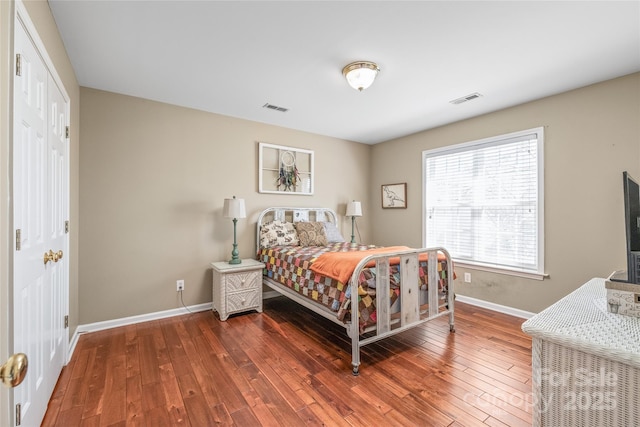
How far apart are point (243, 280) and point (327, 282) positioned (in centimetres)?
126

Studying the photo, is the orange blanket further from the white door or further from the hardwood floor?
the white door

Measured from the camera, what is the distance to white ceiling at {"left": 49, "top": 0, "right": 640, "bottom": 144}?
1776 millimetres

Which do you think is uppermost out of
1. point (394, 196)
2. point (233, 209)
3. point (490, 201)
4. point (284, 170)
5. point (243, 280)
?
point (284, 170)

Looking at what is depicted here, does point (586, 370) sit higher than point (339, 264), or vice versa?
point (339, 264)

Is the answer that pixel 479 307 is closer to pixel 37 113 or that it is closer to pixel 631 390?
pixel 631 390

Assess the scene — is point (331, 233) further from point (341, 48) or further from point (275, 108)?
point (341, 48)

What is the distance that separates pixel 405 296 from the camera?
2.36 metres

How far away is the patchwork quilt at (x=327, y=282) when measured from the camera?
218 centimetres

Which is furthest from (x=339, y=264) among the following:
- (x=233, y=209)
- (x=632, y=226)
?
(x=632, y=226)

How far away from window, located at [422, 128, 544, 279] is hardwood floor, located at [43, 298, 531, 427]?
0.92 meters

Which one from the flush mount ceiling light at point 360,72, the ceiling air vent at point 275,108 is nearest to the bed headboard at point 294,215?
the ceiling air vent at point 275,108

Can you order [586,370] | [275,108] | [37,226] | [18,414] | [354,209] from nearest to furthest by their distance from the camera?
1. [586,370]
2. [18,414]
3. [37,226]
4. [275,108]
5. [354,209]

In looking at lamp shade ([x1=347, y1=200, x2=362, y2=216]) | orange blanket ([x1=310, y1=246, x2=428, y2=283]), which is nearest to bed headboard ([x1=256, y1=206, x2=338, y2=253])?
lamp shade ([x1=347, y1=200, x2=362, y2=216])

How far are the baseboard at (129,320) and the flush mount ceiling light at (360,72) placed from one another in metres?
3.01
